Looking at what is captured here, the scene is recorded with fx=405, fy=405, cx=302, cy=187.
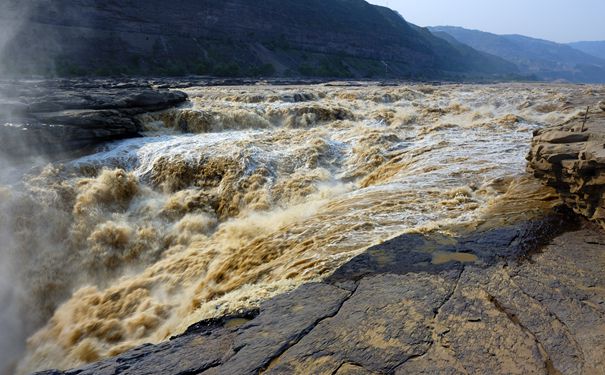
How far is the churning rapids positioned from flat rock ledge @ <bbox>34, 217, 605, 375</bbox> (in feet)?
1.50

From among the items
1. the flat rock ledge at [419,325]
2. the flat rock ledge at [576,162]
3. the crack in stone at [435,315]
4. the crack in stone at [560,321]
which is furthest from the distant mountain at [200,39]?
the crack in stone at [560,321]

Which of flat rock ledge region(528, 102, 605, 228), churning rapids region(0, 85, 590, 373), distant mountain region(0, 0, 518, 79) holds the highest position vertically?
distant mountain region(0, 0, 518, 79)

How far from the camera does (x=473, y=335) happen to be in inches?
140

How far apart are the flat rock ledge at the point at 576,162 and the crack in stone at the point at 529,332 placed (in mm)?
2554

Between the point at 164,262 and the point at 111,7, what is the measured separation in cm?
4790

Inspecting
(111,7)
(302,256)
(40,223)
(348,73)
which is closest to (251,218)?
(302,256)

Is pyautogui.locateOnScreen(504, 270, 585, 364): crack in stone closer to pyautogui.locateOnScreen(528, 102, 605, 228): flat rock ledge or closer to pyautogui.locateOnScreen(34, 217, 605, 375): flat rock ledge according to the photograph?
pyautogui.locateOnScreen(34, 217, 605, 375): flat rock ledge

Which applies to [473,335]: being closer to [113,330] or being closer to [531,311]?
[531,311]

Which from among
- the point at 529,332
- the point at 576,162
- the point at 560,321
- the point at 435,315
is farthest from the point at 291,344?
the point at 576,162

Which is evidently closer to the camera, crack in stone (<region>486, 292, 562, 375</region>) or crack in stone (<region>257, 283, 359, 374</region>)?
crack in stone (<region>486, 292, 562, 375</region>)

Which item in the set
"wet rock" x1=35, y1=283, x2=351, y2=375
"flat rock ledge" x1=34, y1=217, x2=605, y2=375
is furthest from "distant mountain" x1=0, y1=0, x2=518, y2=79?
"flat rock ledge" x1=34, y1=217, x2=605, y2=375

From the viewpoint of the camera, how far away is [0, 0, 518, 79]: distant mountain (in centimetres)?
3822

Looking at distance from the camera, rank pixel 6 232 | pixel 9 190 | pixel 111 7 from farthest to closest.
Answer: pixel 111 7, pixel 9 190, pixel 6 232

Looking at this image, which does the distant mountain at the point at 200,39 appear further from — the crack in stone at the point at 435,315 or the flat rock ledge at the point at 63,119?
the crack in stone at the point at 435,315
